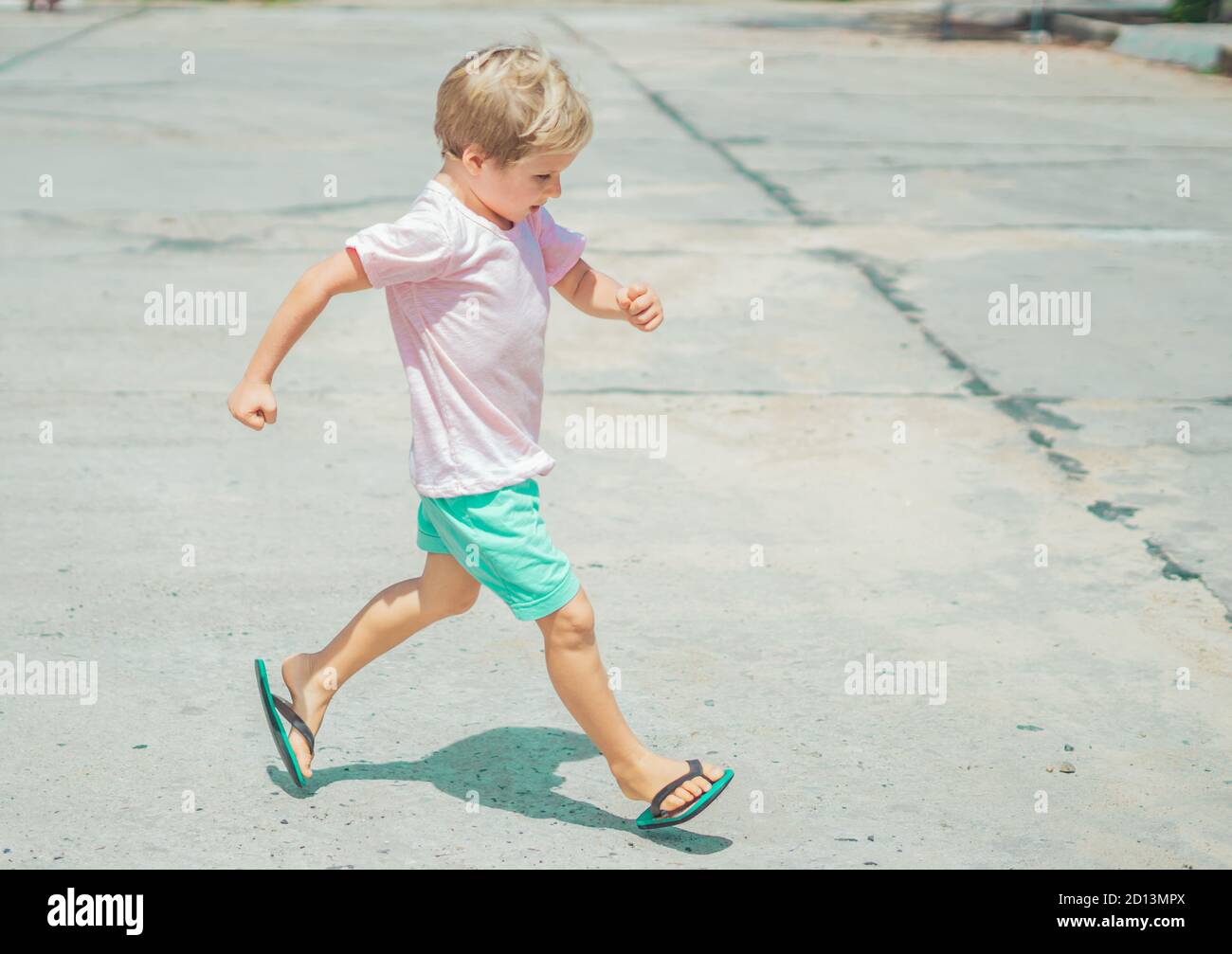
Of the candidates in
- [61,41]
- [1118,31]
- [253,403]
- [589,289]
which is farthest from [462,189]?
[1118,31]

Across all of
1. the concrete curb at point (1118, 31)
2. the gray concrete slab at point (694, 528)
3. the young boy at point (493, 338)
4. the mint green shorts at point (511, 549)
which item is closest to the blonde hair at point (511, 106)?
the young boy at point (493, 338)

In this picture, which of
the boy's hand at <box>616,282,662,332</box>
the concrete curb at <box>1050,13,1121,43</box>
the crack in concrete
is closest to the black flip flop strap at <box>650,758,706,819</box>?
the boy's hand at <box>616,282,662,332</box>

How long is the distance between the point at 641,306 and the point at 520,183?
1.20 ft

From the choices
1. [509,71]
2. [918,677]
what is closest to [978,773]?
[918,677]

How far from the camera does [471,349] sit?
302 centimetres

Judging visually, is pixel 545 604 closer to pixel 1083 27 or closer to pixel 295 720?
pixel 295 720

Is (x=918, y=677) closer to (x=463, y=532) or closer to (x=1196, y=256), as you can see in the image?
(x=463, y=532)

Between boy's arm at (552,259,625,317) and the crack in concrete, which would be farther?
the crack in concrete

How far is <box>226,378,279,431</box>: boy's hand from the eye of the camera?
9.38 feet

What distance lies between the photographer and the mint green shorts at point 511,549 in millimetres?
3045

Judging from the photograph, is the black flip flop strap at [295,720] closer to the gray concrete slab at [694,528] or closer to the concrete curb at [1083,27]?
the gray concrete slab at [694,528]

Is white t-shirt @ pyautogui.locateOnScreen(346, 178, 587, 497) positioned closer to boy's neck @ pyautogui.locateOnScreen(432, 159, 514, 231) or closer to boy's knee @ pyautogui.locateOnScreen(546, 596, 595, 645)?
boy's neck @ pyautogui.locateOnScreen(432, 159, 514, 231)

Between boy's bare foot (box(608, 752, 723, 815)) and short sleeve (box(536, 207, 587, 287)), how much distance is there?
0.97m

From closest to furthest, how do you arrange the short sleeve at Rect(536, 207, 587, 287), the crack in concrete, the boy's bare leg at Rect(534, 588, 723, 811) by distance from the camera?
the boy's bare leg at Rect(534, 588, 723, 811) < the short sleeve at Rect(536, 207, 587, 287) < the crack in concrete
